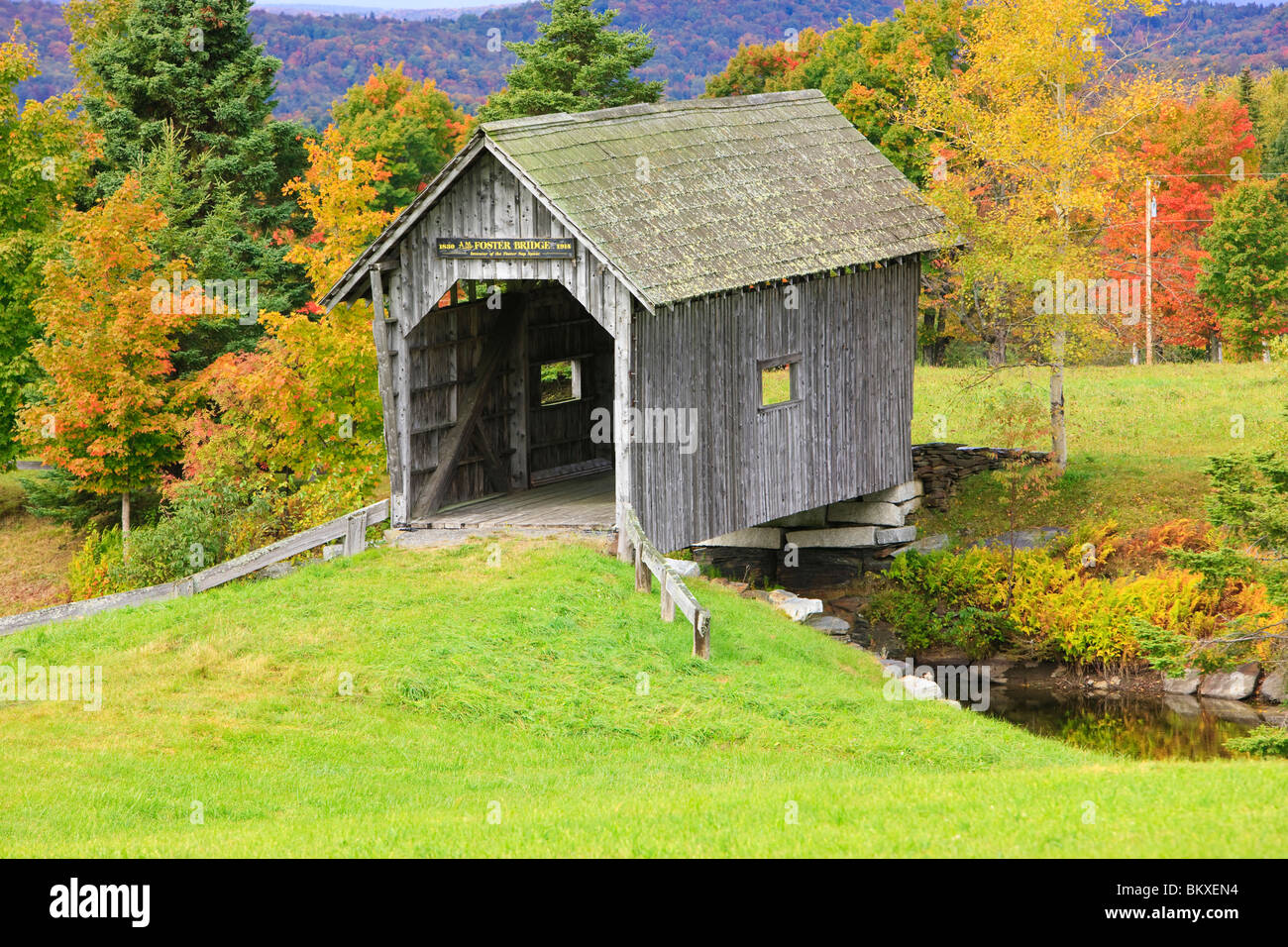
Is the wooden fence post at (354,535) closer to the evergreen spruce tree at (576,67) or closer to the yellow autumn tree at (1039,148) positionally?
the yellow autumn tree at (1039,148)

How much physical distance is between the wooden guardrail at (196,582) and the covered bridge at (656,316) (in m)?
1.41

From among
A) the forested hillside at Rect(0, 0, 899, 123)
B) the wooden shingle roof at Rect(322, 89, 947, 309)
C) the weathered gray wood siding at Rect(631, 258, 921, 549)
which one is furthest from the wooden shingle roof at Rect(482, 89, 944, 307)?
the forested hillside at Rect(0, 0, 899, 123)

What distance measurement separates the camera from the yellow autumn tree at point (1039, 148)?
1078 inches

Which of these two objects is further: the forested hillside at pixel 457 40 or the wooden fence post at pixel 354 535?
the forested hillside at pixel 457 40

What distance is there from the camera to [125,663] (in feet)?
53.2

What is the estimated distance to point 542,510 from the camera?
22203 mm

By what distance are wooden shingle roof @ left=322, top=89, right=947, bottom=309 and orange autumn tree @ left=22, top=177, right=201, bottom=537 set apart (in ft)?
28.0

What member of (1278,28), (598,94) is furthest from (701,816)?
(1278,28)

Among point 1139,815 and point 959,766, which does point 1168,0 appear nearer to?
point 959,766

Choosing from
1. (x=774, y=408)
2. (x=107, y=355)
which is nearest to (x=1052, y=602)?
(x=774, y=408)

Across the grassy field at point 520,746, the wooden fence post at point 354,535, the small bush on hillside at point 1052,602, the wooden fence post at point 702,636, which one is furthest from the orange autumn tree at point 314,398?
the wooden fence post at point 702,636

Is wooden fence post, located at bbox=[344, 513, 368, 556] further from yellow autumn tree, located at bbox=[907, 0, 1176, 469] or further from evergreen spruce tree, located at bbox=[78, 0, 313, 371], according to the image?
evergreen spruce tree, located at bbox=[78, 0, 313, 371]

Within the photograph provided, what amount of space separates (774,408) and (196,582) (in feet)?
30.6

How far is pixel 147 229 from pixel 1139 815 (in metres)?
25.0
